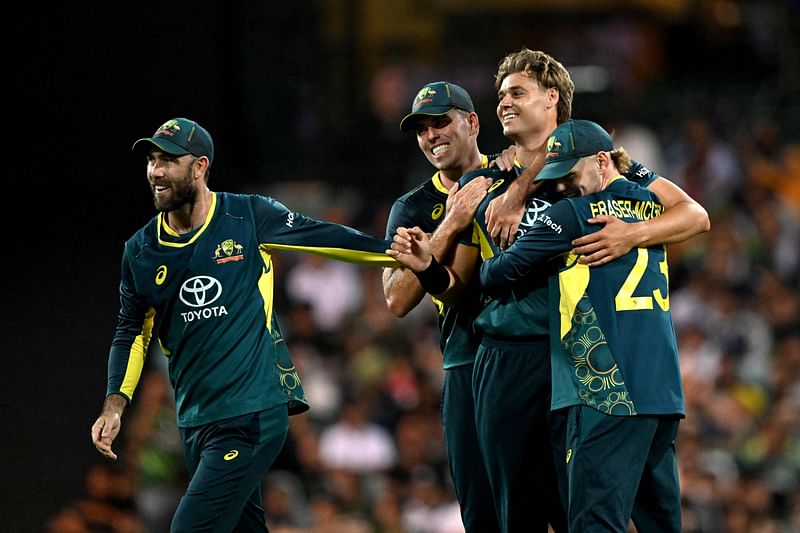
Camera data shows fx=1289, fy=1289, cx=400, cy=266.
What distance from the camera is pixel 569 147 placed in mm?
5371

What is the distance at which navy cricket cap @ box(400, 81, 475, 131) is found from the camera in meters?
6.09

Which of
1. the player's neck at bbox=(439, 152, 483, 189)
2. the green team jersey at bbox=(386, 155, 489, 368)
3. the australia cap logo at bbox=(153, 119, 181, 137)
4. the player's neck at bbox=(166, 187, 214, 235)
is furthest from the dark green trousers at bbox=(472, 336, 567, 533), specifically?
the australia cap logo at bbox=(153, 119, 181, 137)

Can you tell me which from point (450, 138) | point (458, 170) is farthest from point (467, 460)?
point (450, 138)

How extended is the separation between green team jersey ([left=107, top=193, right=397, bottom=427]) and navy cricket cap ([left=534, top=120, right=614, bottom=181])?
936 mm

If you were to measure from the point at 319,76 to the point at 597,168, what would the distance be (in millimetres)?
9588

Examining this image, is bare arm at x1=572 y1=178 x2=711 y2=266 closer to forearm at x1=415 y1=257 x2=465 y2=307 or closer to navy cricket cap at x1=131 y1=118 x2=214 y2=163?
forearm at x1=415 y1=257 x2=465 y2=307

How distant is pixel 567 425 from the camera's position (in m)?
5.33

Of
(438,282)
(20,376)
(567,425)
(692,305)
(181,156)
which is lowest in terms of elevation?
(20,376)

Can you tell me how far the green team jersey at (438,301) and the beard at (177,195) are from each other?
96 centimetres

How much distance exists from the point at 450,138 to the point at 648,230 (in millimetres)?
1198

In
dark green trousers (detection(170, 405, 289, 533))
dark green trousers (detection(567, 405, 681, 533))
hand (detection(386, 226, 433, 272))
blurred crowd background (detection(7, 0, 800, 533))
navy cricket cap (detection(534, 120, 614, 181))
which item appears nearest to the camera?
dark green trousers (detection(567, 405, 681, 533))

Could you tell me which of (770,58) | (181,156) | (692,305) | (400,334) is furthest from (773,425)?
(181,156)

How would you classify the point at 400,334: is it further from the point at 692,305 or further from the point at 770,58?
the point at 770,58

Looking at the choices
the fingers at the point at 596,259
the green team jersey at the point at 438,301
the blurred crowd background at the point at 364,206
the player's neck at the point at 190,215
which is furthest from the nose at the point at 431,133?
the blurred crowd background at the point at 364,206
